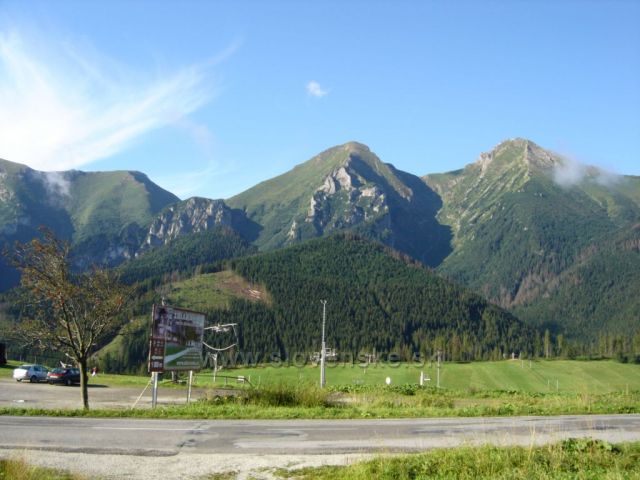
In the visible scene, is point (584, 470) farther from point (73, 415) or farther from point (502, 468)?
point (73, 415)

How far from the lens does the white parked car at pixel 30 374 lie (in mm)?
47531

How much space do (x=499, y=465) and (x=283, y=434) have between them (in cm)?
719

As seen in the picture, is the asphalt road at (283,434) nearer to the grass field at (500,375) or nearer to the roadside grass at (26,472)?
the roadside grass at (26,472)

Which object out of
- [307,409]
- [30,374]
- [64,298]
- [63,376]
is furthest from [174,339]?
[30,374]

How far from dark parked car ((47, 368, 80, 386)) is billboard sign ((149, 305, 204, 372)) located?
24.8 m

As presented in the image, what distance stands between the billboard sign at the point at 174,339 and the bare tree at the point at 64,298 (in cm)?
194

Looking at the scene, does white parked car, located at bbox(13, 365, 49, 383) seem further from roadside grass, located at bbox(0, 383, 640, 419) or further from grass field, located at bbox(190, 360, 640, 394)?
grass field, located at bbox(190, 360, 640, 394)

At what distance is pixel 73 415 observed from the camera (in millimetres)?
21578

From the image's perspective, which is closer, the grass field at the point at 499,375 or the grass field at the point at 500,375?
the grass field at the point at 499,375

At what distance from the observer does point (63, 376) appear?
1925 inches

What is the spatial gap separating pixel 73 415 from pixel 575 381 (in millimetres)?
94144

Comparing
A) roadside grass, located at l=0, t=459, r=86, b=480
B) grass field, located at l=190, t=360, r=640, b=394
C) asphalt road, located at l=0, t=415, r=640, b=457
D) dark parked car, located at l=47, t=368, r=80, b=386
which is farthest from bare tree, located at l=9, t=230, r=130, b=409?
grass field, located at l=190, t=360, r=640, b=394

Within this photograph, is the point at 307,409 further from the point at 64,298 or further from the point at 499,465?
the point at 499,465

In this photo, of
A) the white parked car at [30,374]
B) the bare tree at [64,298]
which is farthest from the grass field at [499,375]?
the bare tree at [64,298]
